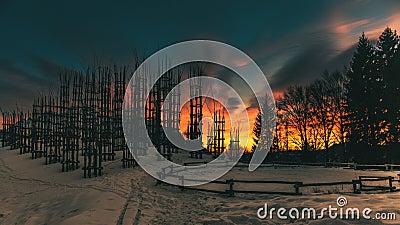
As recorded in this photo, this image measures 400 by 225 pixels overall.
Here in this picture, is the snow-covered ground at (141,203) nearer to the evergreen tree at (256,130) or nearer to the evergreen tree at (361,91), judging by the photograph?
the evergreen tree at (361,91)

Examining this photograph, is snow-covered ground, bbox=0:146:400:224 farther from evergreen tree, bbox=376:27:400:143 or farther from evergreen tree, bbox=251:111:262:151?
evergreen tree, bbox=251:111:262:151

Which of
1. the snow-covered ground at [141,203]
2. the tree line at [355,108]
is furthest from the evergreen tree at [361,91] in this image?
the snow-covered ground at [141,203]

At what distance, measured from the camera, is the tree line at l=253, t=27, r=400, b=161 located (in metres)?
29.0

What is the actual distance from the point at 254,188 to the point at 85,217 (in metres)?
8.90

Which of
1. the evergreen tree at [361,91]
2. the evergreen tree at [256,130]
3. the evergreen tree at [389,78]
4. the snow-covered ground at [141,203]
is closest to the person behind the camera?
the snow-covered ground at [141,203]

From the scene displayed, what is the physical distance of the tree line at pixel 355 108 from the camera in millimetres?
29000

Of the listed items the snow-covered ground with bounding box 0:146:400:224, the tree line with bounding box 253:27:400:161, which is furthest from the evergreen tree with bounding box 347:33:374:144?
the snow-covered ground with bounding box 0:146:400:224

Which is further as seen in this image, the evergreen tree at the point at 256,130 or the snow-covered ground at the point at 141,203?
the evergreen tree at the point at 256,130

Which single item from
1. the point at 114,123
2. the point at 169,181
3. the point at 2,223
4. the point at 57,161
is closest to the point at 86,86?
the point at 114,123

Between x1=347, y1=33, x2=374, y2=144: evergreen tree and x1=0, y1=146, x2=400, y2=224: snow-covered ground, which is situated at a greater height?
x1=347, y1=33, x2=374, y2=144: evergreen tree

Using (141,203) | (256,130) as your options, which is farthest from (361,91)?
(141,203)

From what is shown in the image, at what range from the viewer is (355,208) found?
9734 mm

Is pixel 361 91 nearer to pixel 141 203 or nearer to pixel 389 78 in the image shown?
pixel 389 78

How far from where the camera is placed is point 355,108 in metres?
31.0
